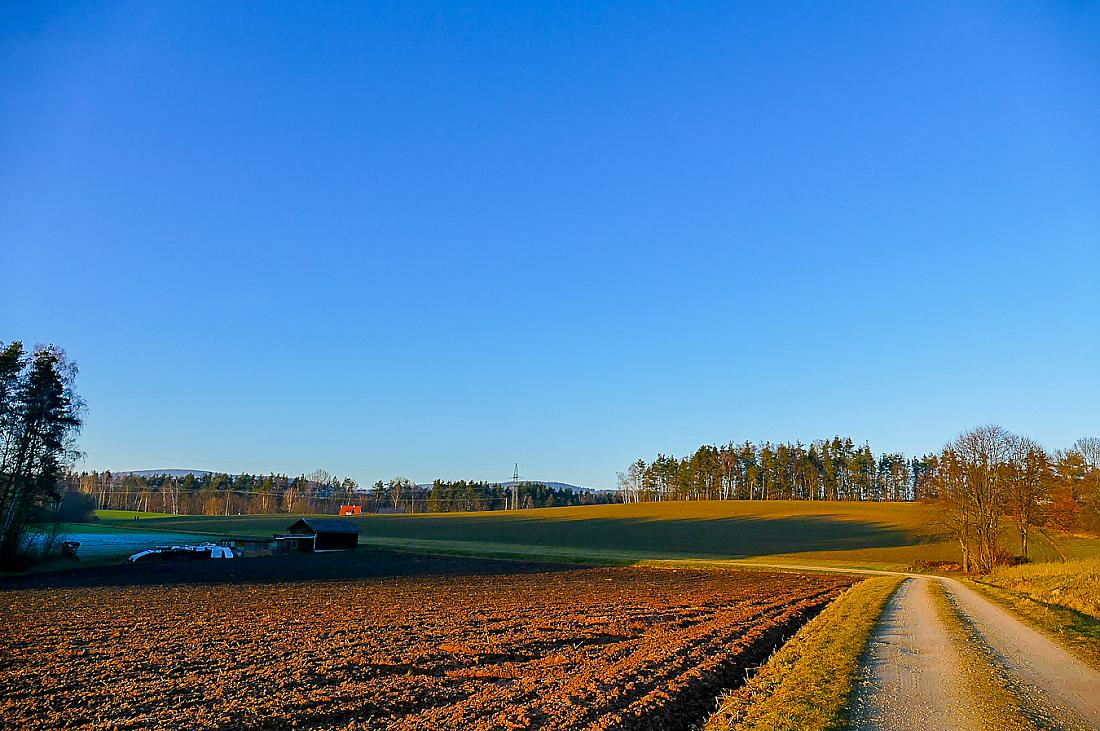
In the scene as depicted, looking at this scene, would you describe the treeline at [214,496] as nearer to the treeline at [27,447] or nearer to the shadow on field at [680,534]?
the shadow on field at [680,534]

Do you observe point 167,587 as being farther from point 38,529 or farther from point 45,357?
point 45,357

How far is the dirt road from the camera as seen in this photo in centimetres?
860

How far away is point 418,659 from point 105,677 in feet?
20.2

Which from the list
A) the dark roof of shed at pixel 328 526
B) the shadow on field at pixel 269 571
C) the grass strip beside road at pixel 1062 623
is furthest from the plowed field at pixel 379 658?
the dark roof of shed at pixel 328 526

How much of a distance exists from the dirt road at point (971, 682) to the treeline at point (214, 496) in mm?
164400

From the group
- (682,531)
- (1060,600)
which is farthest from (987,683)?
(682,531)

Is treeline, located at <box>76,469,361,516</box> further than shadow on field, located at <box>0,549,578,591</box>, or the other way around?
treeline, located at <box>76,469,361,516</box>

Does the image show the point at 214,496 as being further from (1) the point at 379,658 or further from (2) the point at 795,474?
(1) the point at 379,658

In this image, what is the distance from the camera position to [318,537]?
216 feet

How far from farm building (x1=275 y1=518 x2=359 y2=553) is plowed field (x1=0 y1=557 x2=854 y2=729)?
1507 inches

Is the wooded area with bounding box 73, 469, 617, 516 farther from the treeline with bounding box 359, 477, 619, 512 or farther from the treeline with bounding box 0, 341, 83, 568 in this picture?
the treeline with bounding box 0, 341, 83, 568

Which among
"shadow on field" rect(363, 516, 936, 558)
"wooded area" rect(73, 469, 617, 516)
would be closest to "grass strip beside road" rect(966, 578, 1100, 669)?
"shadow on field" rect(363, 516, 936, 558)

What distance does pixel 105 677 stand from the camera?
13.0 meters

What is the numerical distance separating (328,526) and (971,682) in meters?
65.4
